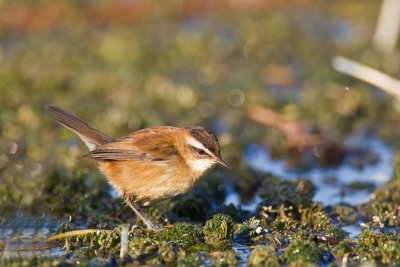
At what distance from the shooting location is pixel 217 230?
8.95 metres

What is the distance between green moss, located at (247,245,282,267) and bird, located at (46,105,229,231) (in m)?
1.45

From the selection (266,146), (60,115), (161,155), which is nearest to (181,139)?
(161,155)

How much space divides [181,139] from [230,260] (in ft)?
6.42

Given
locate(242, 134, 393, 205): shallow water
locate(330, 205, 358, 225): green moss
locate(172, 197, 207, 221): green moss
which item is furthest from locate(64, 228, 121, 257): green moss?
locate(242, 134, 393, 205): shallow water

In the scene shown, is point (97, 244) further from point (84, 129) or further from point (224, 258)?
point (84, 129)

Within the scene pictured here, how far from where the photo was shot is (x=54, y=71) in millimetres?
15836

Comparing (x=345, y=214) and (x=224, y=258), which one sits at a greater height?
(x=345, y=214)

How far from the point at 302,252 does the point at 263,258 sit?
0.43 metres

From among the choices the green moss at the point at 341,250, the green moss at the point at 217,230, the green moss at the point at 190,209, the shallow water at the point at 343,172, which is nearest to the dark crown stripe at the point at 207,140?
the green moss at the point at 217,230

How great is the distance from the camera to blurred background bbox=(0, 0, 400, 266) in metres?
11.3

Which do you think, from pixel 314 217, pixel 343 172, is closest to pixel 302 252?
pixel 314 217

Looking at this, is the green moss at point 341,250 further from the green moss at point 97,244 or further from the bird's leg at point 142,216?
the green moss at point 97,244

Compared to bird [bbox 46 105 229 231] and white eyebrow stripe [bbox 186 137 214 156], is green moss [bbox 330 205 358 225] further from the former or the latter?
white eyebrow stripe [bbox 186 137 214 156]

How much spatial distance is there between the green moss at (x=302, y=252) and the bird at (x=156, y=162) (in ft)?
4.86
